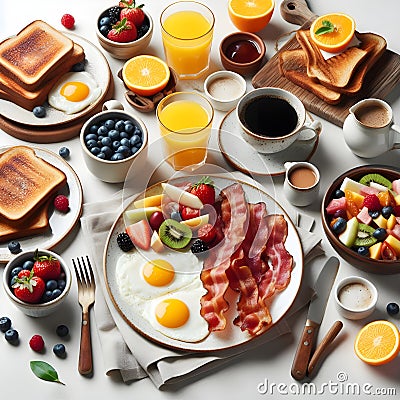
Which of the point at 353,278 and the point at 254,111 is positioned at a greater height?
the point at 254,111

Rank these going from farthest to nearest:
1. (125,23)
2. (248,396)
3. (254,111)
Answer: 1. (125,23)
2. (254,111)
3. (248,396)

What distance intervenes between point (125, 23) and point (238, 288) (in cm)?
124

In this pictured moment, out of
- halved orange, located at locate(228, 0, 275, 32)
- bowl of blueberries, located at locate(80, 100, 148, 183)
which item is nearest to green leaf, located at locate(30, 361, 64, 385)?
bowl of blueberries, located at locate(80, 100, 148, 183)

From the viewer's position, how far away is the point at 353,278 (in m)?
2.72

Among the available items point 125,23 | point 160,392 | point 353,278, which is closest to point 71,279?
point 160,392

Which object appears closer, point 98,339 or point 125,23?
point 98,339

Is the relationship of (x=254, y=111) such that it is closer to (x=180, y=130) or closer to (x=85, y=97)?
(x=180, y=130)

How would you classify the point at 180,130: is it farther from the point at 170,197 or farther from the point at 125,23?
the point at 125,23

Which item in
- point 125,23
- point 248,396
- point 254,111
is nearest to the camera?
point 248,396

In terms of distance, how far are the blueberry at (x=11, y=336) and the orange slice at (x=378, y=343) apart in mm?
1102

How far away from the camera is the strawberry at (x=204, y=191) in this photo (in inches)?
113

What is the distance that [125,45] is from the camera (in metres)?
3.29

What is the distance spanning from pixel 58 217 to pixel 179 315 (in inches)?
23.9

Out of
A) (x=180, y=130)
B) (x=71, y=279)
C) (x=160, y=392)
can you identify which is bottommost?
(x=160, y=392)
